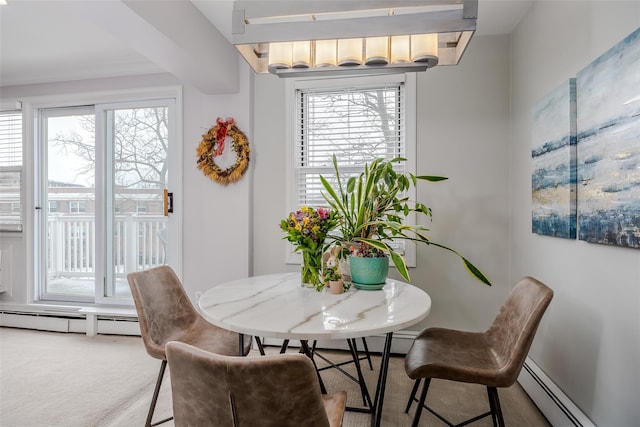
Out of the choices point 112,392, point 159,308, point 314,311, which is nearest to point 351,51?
point 314,311

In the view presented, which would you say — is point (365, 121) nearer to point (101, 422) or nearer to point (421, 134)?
point (421, 134)

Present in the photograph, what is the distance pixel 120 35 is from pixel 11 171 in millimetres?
2734

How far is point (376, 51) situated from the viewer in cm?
161

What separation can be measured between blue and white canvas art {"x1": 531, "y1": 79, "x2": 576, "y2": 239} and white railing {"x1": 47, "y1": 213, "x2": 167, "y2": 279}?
3105 mm

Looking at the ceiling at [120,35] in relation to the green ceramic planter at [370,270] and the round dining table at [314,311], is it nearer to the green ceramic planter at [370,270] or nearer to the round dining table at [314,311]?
the round dining table at [314,311]

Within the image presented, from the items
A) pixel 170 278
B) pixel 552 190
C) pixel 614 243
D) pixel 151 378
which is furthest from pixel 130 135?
pixel 614 243

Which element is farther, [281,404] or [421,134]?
[421,134]

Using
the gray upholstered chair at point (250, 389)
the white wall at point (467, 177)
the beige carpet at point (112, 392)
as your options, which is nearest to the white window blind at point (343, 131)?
the white wall at point (467, 177)

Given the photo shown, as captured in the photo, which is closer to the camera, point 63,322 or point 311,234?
point 311,234

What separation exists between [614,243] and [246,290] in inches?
65.9

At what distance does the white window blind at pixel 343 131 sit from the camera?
2854 millimetres

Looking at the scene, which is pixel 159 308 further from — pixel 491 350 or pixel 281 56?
pixel 491 350

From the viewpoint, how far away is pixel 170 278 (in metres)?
2.04

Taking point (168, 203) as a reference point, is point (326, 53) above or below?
Answer: above
